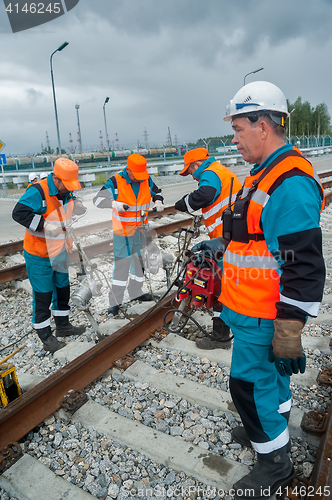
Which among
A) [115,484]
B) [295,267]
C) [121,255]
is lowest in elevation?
[115,484]

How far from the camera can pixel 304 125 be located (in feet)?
284

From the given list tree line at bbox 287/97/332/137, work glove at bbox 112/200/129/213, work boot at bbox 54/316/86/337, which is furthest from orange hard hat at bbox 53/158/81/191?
tree line at bbox 287/97/332/137

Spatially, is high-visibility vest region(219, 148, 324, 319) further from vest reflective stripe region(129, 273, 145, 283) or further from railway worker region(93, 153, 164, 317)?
vest reflective stripe region(129, 273, 145, 283)

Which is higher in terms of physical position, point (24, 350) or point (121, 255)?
point (121, 255)

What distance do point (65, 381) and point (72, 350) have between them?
700 millimetres

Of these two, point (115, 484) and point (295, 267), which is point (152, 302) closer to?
point (115, 484)

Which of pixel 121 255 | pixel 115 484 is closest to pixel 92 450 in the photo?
pixel 115 484

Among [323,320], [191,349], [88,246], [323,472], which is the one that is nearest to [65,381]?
[191,349]

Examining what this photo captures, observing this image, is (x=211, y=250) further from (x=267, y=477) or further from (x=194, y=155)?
(x=194, y=155)

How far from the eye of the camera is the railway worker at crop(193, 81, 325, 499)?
66.3 inches

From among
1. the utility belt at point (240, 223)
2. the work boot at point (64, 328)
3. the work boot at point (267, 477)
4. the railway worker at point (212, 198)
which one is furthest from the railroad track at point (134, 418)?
the utility belt at point (240, 223)

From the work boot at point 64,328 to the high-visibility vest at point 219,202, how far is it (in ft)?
6.60

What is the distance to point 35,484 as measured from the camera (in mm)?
2213

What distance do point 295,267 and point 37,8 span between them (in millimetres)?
8926
